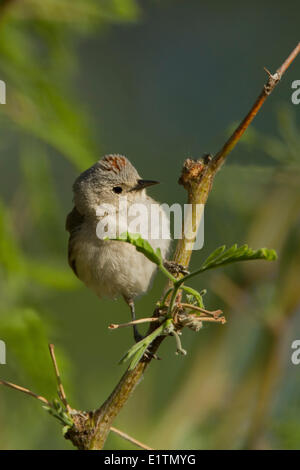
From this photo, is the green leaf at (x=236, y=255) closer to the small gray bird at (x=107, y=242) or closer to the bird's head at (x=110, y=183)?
the small gray bird at (x=107, y=242)

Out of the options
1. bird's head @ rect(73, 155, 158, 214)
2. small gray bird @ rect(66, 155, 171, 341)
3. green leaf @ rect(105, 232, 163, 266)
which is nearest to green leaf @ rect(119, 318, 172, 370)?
green leaf @ rect(105, 232, 163, 266)

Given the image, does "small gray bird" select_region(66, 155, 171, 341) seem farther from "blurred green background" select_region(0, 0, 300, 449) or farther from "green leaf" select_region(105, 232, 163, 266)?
"green leaf" select_region(105, 232, 163, 266)

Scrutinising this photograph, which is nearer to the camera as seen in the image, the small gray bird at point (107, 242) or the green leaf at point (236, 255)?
the green leaf at point (236, 255)

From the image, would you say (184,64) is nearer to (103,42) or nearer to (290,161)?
(103,42)

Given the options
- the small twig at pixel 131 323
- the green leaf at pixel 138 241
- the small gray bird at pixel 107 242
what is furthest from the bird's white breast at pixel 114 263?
the green leaf at pixel 138 241
